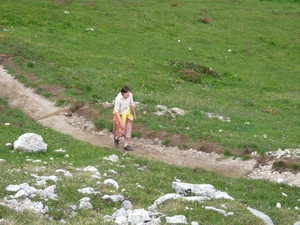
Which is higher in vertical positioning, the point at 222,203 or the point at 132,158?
the point at 222,203

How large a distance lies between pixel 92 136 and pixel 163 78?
46.4 ft

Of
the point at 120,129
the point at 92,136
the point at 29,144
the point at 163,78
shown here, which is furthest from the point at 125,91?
the point at 163,78

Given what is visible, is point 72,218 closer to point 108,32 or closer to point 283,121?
point 283,121

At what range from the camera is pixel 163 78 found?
126 feet

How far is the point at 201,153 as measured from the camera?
2309cm

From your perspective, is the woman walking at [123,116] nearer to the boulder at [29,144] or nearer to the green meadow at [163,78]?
the green meadow at [163,78]

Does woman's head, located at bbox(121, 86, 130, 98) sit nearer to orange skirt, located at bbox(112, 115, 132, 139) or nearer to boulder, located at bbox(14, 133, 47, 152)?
orange skirt, located at bbox(112, 115, 132, 139)

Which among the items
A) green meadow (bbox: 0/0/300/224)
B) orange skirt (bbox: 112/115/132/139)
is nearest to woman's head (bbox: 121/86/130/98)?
orange skirt (bbox: 112/115/132/139)

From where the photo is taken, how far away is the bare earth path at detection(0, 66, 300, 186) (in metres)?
21.8

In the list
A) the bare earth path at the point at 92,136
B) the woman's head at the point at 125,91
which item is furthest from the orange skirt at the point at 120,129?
the woman's head at the point at 125,91

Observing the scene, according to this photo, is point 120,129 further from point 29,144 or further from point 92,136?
point 29,144

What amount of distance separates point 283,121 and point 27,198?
20154 mm

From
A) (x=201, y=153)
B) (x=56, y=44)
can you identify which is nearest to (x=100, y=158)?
(x=201, y=153)

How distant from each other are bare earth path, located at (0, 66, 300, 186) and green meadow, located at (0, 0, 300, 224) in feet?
2.32
